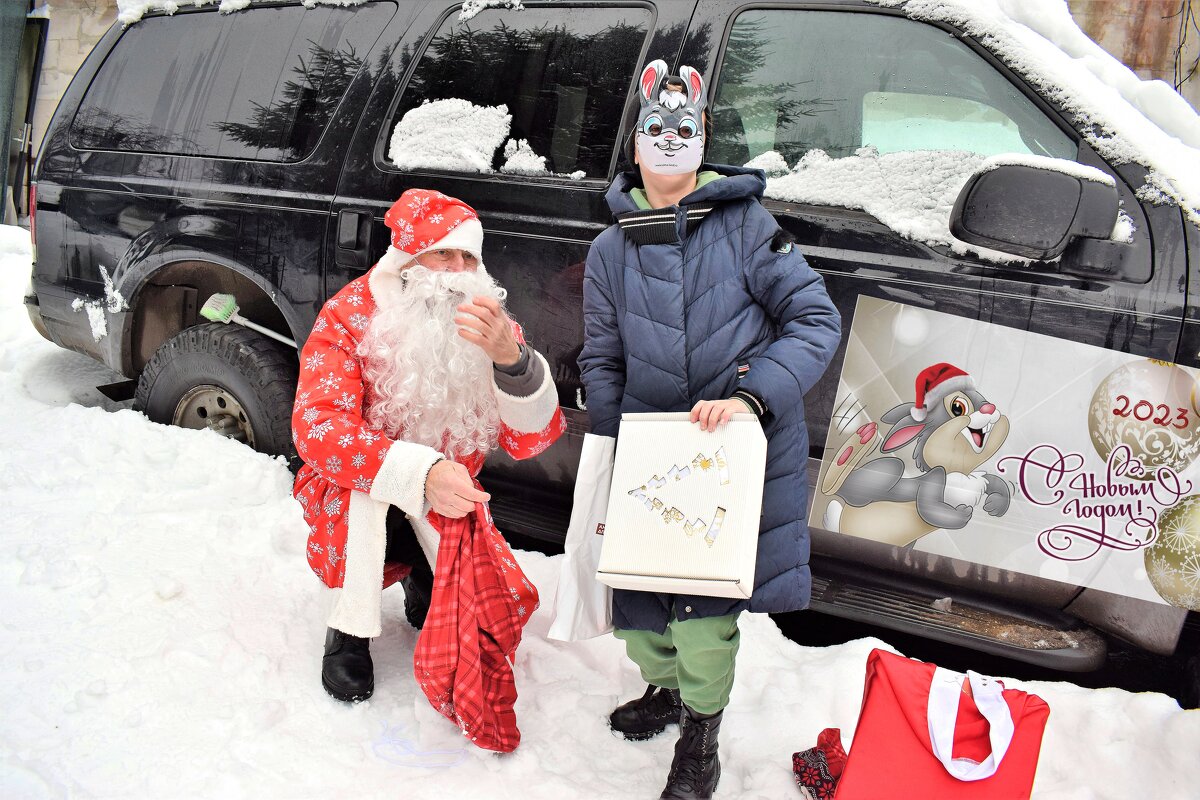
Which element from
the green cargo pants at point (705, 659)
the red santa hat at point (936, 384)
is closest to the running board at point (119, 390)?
the green cargo pants at point (705, 659)

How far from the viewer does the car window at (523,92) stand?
2.71m

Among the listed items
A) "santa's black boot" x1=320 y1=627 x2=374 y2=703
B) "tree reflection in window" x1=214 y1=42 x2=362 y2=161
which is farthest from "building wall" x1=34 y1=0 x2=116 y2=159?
"santa's black boot" x1=320 y1=627 x2=374 y2=703

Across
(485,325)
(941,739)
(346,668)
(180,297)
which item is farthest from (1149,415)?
(180,297)

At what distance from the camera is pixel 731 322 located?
6.39 ft

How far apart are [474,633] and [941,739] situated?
108 cm

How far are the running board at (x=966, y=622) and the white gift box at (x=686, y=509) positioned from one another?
2.64 feet

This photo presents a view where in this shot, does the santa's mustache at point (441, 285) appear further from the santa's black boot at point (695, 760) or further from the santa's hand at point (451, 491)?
the santa's black boot at point (695, 760)

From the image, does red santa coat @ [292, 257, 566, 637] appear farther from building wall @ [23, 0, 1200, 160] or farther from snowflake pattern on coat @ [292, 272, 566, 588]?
building wall @ [23, 0, 1200, 160]

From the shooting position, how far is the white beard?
7.11 feet

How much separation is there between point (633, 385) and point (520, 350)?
279 millimetres

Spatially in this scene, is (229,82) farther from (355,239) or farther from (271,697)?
(271,697)

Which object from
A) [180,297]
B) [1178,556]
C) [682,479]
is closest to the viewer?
[682,479]

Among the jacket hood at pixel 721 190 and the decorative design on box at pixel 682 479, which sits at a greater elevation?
the jacket hood at pixel 721 190

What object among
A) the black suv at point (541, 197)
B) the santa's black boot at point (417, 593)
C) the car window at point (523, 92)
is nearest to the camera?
the black suv at point (541, 197)
